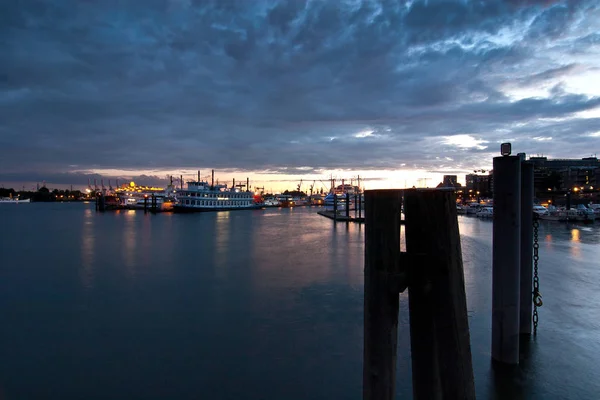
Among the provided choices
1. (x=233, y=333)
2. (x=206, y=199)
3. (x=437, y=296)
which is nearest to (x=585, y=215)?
(x=233, y=333)

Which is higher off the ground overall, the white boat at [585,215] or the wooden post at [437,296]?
the wooden post at [437,296]

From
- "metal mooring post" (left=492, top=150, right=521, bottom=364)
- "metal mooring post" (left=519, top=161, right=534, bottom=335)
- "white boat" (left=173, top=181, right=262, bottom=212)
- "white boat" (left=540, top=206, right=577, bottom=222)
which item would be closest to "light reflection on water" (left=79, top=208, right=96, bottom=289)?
"metal mooring post" (left=492, top=150, right=521, bottom=364)

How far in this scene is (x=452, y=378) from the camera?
2.21 metres

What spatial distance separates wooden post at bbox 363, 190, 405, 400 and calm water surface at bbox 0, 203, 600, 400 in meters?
4.12

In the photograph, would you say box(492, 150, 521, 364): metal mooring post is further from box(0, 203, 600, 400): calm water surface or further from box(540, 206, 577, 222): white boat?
box(540, 206, 577, 222): white boat

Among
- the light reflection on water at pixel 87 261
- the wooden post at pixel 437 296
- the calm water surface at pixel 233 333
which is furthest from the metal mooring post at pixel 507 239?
the light reflection on water at pixel 87 261

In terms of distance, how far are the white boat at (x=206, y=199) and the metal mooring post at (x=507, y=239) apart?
76.6 m

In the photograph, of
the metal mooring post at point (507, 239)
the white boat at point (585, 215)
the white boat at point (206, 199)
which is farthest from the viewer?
the white boat at point (206, 199)

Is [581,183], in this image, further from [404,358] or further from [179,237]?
[404,358]

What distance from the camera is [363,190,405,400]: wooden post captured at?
7.00ft

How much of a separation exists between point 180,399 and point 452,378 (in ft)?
16.7

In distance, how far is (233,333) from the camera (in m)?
8.77

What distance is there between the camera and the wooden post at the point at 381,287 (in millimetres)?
2135

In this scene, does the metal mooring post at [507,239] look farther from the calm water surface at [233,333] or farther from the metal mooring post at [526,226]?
the calm water surface at [233,333]
